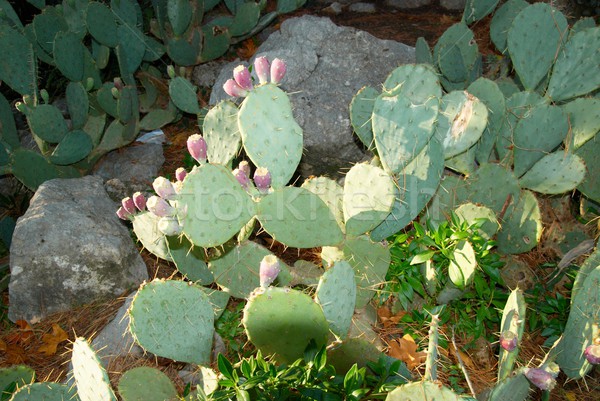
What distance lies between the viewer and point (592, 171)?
3012mm

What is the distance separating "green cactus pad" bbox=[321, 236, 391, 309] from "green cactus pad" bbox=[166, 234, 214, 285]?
1.76 ft

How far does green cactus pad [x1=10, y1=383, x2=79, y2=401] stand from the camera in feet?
6.28

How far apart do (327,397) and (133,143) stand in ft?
10.3

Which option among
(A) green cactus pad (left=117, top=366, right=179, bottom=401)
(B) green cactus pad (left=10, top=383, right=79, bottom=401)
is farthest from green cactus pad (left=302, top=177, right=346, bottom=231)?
(B) green cactus pad (left=10, top=383, right=79, bottom=401)

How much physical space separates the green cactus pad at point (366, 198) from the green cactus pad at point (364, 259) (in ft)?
0.22

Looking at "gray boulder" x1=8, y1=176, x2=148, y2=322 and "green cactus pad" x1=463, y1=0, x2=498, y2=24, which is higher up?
"green cactus pad" x1=463, y1=0, x2=498, y2=24

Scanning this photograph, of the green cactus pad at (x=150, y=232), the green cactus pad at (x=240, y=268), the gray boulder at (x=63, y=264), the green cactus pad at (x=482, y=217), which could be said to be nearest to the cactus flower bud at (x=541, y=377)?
the green cactus pad at (x=482, y=217)

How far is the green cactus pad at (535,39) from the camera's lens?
10.2ft

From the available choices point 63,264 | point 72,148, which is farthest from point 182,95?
point 63,264

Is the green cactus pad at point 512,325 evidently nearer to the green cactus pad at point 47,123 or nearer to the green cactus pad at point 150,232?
the green cactus pad at point 150,232

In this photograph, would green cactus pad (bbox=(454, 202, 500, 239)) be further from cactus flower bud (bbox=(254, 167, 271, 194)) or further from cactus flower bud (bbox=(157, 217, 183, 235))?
cactus flower bud (bbox=(157, 217, 183, 235))

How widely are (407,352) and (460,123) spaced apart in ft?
3.43

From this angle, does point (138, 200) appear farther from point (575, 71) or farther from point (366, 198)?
point (575, 71)

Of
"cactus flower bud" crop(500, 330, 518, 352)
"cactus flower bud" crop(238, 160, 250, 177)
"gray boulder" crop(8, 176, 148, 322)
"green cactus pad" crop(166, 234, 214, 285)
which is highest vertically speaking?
"cactus flower bud" crop(238, 160, 250, 177)
